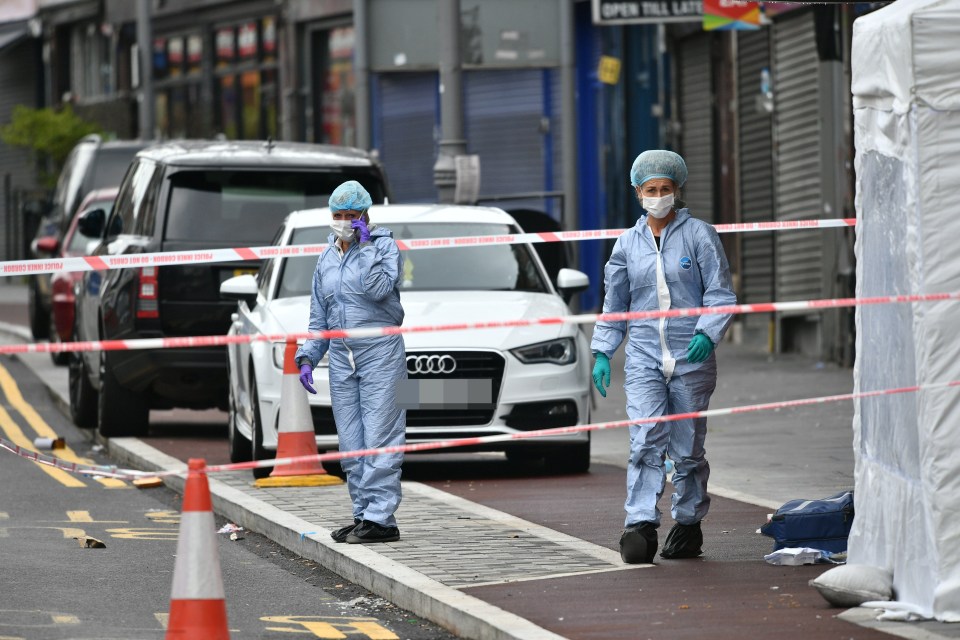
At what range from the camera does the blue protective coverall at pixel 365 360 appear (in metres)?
9.80

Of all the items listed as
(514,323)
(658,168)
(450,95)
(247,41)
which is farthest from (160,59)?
(514,323)

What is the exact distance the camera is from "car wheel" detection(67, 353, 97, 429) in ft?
53.6

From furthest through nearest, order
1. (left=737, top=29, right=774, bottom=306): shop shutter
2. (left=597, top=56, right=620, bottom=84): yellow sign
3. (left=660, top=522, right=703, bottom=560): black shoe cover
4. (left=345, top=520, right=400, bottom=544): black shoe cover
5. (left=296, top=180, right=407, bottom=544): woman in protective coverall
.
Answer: (left=597, top=56, right=620, bottom=84): yellow sign
(left=737, top=29, right=774, bottom=306): shop shutter
(left=296, top=180, right=407, bottom=544): woman in protective coverall
(left=345, top=520, right=400, bottom=544): black shoe cover
(left=660, top=522, right=703, bottom=560): black shoe cover

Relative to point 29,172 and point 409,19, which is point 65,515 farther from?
point 29,172

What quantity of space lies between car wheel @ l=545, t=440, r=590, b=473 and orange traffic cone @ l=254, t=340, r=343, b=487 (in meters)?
1.46

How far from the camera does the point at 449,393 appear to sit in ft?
39.9

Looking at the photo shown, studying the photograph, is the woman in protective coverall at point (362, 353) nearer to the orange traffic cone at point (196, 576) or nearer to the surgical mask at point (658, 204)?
the surgical mask at point (658, 204)

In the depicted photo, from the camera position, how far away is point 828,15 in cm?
1919

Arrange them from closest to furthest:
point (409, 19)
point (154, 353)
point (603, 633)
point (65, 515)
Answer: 1. point (603, 633)
2. point (65, 515)
3. point (154, 353)
4. point (409, 19)

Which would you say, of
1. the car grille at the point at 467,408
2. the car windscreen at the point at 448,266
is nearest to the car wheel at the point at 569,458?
the car grille at the point at 467,408

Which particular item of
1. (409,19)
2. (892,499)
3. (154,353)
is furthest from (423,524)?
(409,19)

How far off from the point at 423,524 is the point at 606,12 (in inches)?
377

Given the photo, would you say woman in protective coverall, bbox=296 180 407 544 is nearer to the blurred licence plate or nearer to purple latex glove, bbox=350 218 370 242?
purple latex glove, bbox=350 218 370 242

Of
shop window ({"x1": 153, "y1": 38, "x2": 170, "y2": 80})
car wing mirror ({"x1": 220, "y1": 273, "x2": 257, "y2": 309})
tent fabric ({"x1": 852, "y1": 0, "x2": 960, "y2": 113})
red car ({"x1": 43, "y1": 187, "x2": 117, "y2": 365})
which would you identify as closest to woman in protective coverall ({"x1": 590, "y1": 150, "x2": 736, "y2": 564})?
tent fabric ({"x1": 852, "y1": 0, "x2": 960, "y2": 113})
